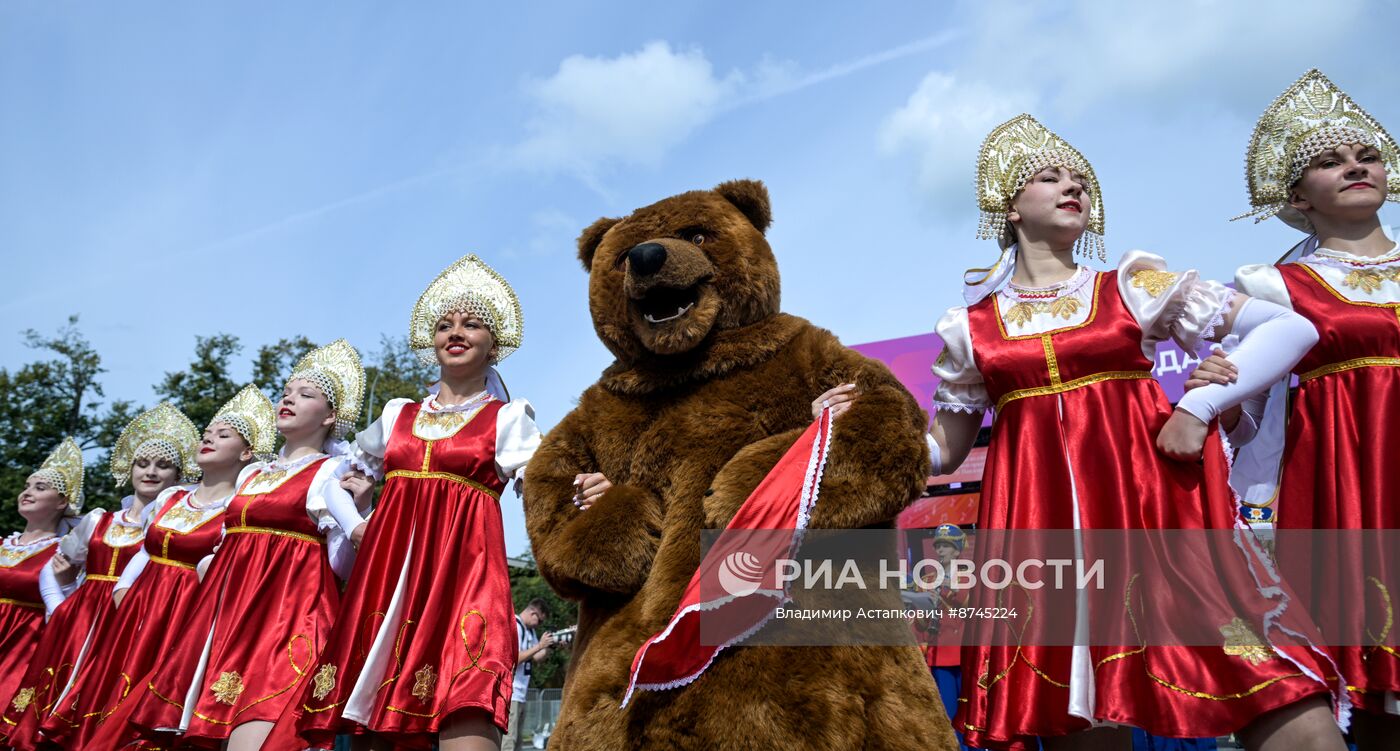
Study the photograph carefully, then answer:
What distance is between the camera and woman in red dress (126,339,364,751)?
455 centimetres

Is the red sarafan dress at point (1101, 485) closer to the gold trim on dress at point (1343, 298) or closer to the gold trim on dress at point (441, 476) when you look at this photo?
the gold trim on dress at point (1343, 298)

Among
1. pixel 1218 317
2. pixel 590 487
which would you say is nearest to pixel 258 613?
pixel 590 487

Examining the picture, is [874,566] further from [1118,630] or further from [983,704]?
[1118,630]

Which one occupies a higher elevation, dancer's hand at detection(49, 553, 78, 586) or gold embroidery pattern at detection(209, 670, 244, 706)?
dancer's hand at detection(49, 553, 78, 586)

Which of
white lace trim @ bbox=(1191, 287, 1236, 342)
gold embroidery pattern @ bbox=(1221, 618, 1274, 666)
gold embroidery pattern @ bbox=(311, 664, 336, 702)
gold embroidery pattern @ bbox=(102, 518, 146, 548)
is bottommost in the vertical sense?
gold embroidery pattern @ bbox=(311, 664, 336, 702)

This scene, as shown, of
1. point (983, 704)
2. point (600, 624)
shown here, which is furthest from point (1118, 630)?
point (600, 624)

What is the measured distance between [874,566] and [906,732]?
1.44ft

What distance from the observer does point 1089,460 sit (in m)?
2.71

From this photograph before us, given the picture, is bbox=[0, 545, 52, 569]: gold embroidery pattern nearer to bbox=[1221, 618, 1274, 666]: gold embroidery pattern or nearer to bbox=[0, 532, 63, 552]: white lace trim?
bbox=[0, 532, 63, 552]: white lace trim

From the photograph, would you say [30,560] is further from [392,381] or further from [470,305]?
[392,381]

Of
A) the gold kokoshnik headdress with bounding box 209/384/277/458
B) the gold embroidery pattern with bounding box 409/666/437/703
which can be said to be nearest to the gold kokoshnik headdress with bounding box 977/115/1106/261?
the gold embroidery pattern with bounding box 409/666/437/703

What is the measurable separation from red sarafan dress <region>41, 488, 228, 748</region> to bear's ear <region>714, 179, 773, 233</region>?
3.88 m

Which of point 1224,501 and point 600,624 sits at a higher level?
point 1224,501

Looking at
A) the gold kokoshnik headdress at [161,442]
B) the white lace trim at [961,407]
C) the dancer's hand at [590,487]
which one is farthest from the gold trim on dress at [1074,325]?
the gold kokoshnik headdress at [161,442]
